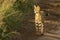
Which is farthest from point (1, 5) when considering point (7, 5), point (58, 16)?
point (58, 16)

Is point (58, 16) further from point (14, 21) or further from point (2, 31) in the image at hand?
point (2, 31)

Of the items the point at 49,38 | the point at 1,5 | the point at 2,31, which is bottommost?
the point at 49,38

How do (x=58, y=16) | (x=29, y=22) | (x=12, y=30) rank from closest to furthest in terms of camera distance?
1. (x=12, y=30)
2. (x=29, y=22)
3. (x=58, y=16)

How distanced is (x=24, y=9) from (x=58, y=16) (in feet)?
3.76

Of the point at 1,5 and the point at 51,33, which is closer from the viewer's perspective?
the point at 1,5

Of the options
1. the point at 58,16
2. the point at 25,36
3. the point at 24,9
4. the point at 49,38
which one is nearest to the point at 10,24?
the point at 25,36

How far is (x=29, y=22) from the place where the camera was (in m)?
7.21

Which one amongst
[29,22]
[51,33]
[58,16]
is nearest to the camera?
[51,33]

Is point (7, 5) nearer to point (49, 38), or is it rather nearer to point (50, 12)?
point (49, 38)

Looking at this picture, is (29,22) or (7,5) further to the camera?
(29,22)

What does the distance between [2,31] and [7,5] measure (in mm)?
682

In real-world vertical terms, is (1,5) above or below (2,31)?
above

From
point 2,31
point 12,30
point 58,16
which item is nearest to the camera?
point 2,31

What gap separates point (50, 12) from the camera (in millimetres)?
8172
